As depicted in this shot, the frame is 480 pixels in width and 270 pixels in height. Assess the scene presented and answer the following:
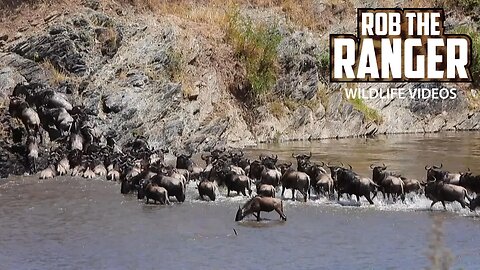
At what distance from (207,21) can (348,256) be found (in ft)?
90.3

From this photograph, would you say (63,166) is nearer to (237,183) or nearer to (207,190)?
(207,190)

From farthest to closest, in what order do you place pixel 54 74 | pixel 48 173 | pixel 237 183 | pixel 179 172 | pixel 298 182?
pixel 54 74
pixel 48 173
pixel 179 172
pixel 237 183
pixel 298 182

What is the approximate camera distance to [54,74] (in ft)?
95.3

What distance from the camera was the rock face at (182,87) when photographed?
29062 mm

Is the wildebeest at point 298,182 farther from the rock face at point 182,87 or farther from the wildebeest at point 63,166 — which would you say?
the rock face at point 182,87

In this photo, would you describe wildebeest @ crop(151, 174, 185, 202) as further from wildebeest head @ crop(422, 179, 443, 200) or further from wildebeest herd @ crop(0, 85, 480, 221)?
wildebeest head @ crop(422, 179, 443, 200)

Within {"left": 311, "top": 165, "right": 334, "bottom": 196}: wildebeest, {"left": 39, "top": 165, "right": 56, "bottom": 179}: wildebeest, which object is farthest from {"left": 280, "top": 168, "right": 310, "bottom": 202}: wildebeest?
Answer: {"left": 39, "top": 165, "right": 56, "bottom": 179}: wildebeest

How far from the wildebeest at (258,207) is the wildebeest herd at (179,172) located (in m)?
0.02

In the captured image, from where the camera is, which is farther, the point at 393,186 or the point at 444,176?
the point at 444,176

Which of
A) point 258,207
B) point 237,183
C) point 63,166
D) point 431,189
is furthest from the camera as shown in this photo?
point 63,166

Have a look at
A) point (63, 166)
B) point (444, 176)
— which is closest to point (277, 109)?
point (63, 166)

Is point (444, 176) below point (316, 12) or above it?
below

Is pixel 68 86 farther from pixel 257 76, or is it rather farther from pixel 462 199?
pixel 462 199

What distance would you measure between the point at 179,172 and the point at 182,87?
13707mm
